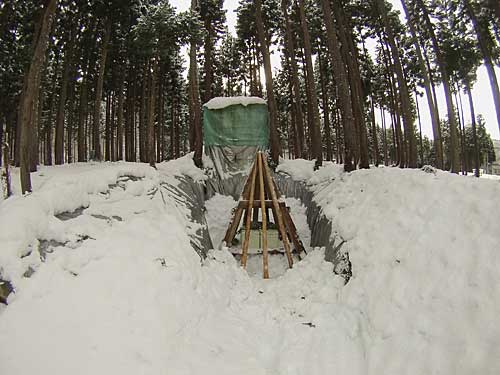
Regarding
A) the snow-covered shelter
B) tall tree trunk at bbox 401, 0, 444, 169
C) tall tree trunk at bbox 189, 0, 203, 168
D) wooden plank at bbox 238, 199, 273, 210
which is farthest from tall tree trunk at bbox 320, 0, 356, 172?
tall tree trunk at bbox 401, 0, 444, 169

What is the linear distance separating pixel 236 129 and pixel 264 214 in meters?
6.47

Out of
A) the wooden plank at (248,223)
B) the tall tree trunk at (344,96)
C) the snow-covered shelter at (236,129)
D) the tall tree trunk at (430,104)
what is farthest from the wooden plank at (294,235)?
the tall tree trunk at (430,104)

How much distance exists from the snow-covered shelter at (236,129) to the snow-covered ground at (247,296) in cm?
716

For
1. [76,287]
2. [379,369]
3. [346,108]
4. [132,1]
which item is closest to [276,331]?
[379,369]

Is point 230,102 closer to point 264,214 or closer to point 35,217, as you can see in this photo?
point 264,214

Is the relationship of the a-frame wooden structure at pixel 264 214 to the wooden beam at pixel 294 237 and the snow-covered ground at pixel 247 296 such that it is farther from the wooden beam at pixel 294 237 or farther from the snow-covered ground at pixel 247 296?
the snow-covered ground at pixel 247 296

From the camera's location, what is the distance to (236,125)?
44.8 ft

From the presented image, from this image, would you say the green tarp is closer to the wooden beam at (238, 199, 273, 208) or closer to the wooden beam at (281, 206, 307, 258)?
the wooden beam at (238, 199, 273, 208)

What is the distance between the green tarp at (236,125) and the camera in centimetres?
1356

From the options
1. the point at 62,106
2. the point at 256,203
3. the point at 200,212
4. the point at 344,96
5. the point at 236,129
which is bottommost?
the point at 200,212

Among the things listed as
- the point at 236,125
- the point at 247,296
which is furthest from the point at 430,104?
the point at 247,296

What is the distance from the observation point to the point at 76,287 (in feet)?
12.6

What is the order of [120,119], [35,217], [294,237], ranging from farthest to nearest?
[120,119] < [294,237] < [35,217]

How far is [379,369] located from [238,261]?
5053 mm
